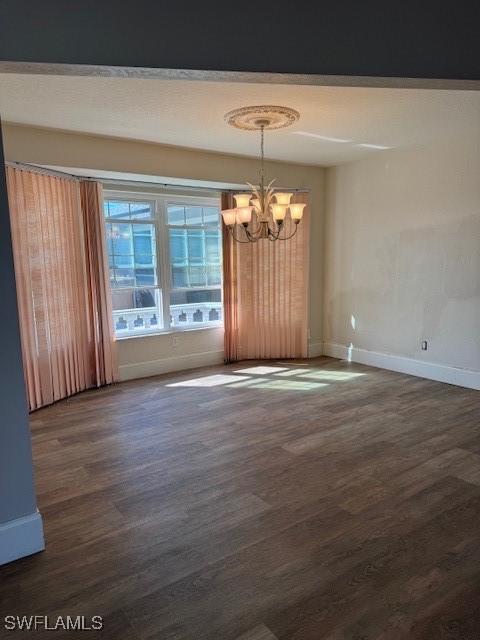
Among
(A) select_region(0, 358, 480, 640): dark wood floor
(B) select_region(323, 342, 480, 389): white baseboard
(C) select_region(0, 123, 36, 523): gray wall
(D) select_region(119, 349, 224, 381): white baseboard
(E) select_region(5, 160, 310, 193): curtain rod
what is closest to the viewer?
(A) select_region(0, 358, 480, 640): dark wood floor

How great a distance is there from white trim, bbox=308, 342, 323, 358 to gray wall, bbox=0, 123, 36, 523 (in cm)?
467

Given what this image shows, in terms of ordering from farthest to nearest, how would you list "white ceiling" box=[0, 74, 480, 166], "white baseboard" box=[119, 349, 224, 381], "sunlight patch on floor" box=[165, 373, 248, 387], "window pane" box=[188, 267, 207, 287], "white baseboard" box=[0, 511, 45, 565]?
"window pane" box=[188, 267, 207, 287], "white baseboard" box=[119, 349, 224, 381], "sunlight patch on floor" box=[165, 373, 248, 387], "white ceiling" box=[0, 74, 480, 166], "white baseboard" box=[0, 511, 45, 565]

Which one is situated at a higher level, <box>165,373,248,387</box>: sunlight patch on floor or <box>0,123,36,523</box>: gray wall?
<box>0,123,36,523</box>: gray wall

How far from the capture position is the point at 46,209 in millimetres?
4301

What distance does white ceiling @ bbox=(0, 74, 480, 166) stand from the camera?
2.97 metres

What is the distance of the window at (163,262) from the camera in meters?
5.29

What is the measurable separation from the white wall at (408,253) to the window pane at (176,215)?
83.5 inches

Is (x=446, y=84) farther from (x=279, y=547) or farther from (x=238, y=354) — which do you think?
(x=238, y=354)

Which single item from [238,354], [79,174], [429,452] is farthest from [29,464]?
[238,354]

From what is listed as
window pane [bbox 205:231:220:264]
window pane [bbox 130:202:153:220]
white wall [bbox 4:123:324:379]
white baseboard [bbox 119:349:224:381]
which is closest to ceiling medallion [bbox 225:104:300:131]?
white wall [bbox 4:123:324:379]

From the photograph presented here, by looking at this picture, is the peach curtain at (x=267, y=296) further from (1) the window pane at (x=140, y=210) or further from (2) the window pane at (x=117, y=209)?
(2) the window pane at (x=117, y=209)

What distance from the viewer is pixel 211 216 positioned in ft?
19.4

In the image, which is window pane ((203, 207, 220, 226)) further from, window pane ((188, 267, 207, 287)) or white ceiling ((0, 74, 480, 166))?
white ceiling ((0, 74, 480, 166))

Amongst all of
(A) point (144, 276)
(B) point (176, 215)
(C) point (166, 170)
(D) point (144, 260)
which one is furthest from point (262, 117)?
(A) point (144, 276)
